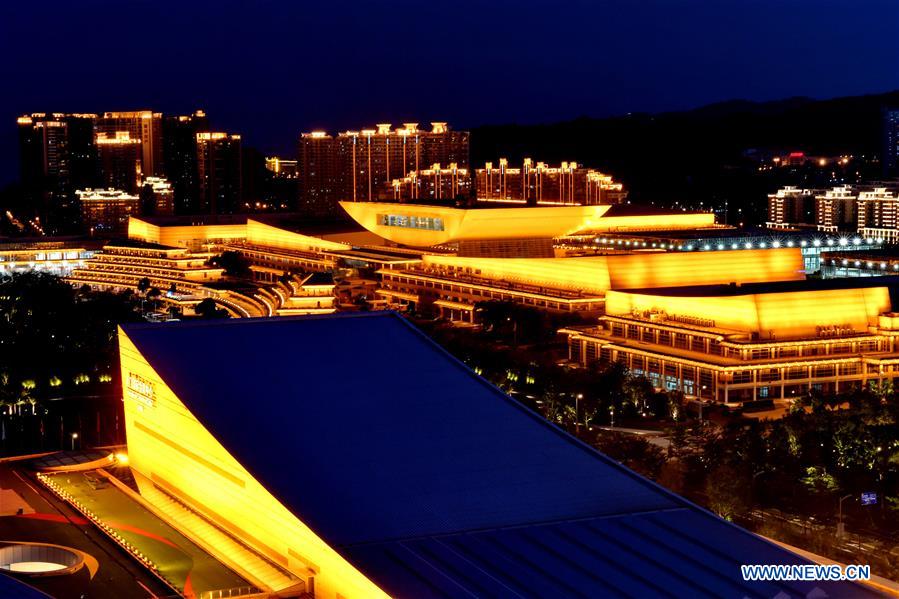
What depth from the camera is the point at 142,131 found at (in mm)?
79750

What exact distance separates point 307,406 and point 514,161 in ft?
248

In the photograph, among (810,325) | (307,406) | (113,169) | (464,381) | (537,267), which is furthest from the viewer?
(113,169)

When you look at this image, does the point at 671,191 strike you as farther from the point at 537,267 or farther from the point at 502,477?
the point at 502,477

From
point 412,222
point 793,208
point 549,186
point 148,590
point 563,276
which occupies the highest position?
point 549,186

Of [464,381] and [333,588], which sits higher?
[464,381]

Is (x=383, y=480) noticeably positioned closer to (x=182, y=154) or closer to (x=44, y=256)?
(x=44, y=256)

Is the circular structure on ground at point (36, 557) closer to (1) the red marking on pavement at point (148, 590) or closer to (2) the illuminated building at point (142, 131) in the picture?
(1) the red marking on pavement at point (148, 590)

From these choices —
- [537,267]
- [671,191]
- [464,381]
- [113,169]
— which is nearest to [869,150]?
[671,191]

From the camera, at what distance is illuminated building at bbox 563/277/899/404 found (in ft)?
87.9

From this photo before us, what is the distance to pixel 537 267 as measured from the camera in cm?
3731

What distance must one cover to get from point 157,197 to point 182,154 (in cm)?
1126

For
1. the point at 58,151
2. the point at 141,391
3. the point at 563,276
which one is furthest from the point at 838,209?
the point at 141,391

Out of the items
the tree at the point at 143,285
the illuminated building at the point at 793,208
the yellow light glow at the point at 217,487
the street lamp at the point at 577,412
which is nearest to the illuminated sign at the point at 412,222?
the tree at the point at 143,285

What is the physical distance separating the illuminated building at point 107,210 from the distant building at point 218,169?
10.8 metres
